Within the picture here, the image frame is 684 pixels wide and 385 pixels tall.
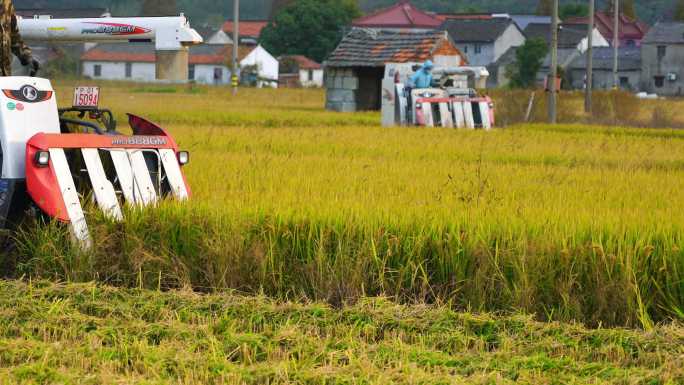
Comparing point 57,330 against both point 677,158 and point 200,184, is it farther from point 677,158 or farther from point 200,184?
point 677,158

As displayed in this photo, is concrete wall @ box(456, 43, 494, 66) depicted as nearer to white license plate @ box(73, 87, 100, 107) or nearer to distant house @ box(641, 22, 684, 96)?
distant house @ box(641, 22, 684, 96)

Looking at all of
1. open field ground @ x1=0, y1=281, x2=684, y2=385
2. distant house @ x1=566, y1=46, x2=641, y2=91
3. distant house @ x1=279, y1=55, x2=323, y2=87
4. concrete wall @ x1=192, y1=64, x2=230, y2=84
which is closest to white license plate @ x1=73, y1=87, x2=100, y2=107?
open field ground @ x1=0, y1=281, x2=684, y2=385

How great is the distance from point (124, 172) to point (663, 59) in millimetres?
73130

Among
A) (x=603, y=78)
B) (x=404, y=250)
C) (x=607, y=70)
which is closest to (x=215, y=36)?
(x=603, y=78)

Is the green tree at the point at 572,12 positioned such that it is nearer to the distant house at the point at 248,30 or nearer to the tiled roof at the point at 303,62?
the distant house at the point at 248,30

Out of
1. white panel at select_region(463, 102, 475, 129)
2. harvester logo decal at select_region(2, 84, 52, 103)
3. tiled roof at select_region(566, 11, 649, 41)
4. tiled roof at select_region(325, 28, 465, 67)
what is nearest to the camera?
harvester logo decal at select_region(2, 84, 52, 103)

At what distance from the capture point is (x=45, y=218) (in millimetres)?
7762

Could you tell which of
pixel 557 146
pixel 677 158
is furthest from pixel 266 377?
pixel 557 146

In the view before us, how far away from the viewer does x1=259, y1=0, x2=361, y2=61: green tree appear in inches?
3536

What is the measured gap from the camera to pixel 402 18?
108m

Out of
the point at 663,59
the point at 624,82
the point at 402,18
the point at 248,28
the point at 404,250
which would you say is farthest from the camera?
the point at 248,28

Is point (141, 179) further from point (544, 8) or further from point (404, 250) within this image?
point (544, 8)

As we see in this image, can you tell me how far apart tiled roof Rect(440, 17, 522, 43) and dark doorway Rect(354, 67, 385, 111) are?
196ft

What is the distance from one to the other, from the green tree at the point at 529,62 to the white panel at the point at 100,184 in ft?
211
